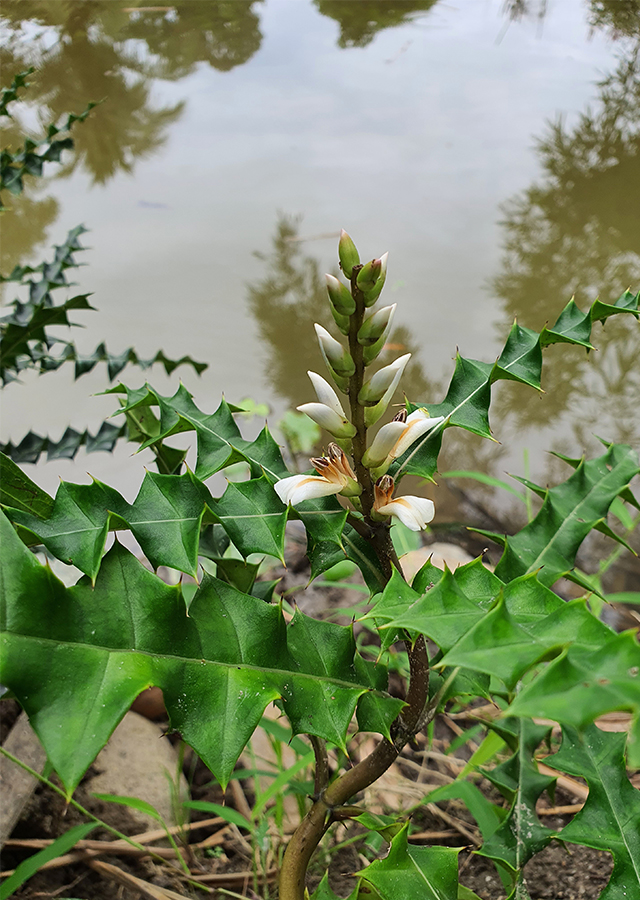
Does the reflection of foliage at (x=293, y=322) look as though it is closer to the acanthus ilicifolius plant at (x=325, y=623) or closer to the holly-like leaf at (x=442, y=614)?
the acanthus ilicifolius plant at (x=325, y=623)

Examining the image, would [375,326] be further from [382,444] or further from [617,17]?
[617,17]

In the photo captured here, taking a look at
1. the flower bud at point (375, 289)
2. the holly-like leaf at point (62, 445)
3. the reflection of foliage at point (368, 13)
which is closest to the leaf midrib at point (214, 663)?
the flower bud at point (375, 289)

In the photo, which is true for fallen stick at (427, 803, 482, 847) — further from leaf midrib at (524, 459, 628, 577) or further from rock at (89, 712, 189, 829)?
leaf midrib at (524, 459, 628, 577)

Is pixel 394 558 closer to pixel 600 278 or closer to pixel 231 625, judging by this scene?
pixel 231 625

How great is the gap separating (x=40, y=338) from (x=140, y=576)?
31.3 inches

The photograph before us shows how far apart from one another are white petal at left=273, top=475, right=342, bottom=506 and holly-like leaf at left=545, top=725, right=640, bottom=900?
14.3 inches

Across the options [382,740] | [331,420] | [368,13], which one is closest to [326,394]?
[331,420]

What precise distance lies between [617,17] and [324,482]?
404cm

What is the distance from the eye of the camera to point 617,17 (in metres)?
3.46

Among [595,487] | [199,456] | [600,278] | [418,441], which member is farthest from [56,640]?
[600,278]

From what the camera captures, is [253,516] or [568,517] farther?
[568,517]

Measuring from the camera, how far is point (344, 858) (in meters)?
1.06

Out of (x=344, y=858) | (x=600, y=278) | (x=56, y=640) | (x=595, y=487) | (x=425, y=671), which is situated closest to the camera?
(x=56, y=640)

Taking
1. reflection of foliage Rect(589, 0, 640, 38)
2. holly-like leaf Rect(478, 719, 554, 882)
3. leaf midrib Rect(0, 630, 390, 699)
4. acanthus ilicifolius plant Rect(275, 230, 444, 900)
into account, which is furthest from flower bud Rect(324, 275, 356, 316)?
reflection of foliage Rect(589, 0, 640, 38)
